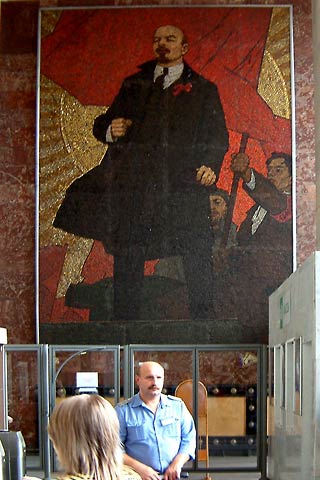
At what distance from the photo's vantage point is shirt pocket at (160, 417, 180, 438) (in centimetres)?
770

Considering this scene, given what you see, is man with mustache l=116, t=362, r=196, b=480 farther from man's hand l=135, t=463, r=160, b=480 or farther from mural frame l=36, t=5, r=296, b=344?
mural frame l=36, t=5, r=296, b=344

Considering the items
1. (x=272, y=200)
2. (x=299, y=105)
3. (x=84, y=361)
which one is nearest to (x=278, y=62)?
(x=299, y=105)

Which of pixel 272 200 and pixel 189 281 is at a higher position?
pixel 272 200

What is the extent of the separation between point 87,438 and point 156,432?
4175mm

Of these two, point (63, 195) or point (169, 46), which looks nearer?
point (63, 195)

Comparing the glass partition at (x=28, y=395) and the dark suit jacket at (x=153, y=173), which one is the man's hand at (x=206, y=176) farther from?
the glass partition at (x=28, y=395)

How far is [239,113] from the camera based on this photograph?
1756 cm

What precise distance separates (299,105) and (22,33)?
5.31m

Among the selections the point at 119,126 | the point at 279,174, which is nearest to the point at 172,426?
the point at 279,174

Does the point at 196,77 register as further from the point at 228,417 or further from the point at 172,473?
the point at 172,473

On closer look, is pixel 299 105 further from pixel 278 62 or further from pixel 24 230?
pixel 24 230

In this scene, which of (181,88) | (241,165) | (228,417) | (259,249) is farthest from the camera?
(181,88)

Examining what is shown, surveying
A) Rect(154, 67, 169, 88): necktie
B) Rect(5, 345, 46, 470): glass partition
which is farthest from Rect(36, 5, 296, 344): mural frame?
Rect(5, 345, 46, 470): glass partition

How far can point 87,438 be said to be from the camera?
11.6 feet
